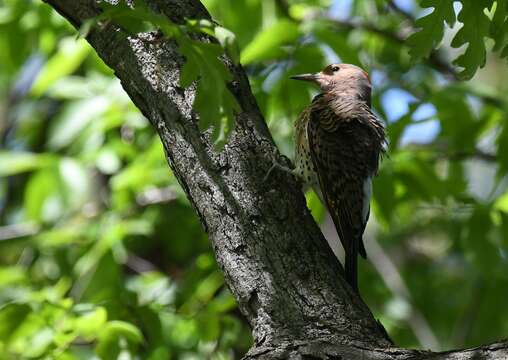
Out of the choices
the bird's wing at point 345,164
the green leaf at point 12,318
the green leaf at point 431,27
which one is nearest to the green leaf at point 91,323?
the green leaf at point 12,318

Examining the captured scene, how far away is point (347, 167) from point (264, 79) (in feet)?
2.10

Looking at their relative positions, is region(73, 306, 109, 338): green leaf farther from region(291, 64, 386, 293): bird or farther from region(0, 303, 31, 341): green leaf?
region(291, 64, 386, 293): bird

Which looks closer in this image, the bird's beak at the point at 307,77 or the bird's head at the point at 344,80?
the bird's beak at the point at 307,77

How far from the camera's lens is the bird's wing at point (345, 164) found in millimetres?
4078

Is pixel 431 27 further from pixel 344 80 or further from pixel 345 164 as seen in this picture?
pixel 344 80

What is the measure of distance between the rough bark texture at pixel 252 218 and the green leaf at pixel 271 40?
131 centimetres

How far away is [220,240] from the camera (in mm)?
2613

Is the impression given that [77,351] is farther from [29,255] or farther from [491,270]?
A: [491,270]

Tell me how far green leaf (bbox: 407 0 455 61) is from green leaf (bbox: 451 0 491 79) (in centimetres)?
4

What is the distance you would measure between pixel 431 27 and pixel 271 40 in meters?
1.71

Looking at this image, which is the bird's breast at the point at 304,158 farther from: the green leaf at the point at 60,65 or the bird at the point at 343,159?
the green leaf at the point at 60,65

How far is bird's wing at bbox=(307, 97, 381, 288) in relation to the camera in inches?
161

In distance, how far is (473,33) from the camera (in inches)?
98.3

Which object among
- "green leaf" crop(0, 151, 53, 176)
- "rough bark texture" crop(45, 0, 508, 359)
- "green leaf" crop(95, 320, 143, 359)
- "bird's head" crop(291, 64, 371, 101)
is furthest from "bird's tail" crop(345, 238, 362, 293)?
"green leaf" crop(0, 151, 53, 176)
